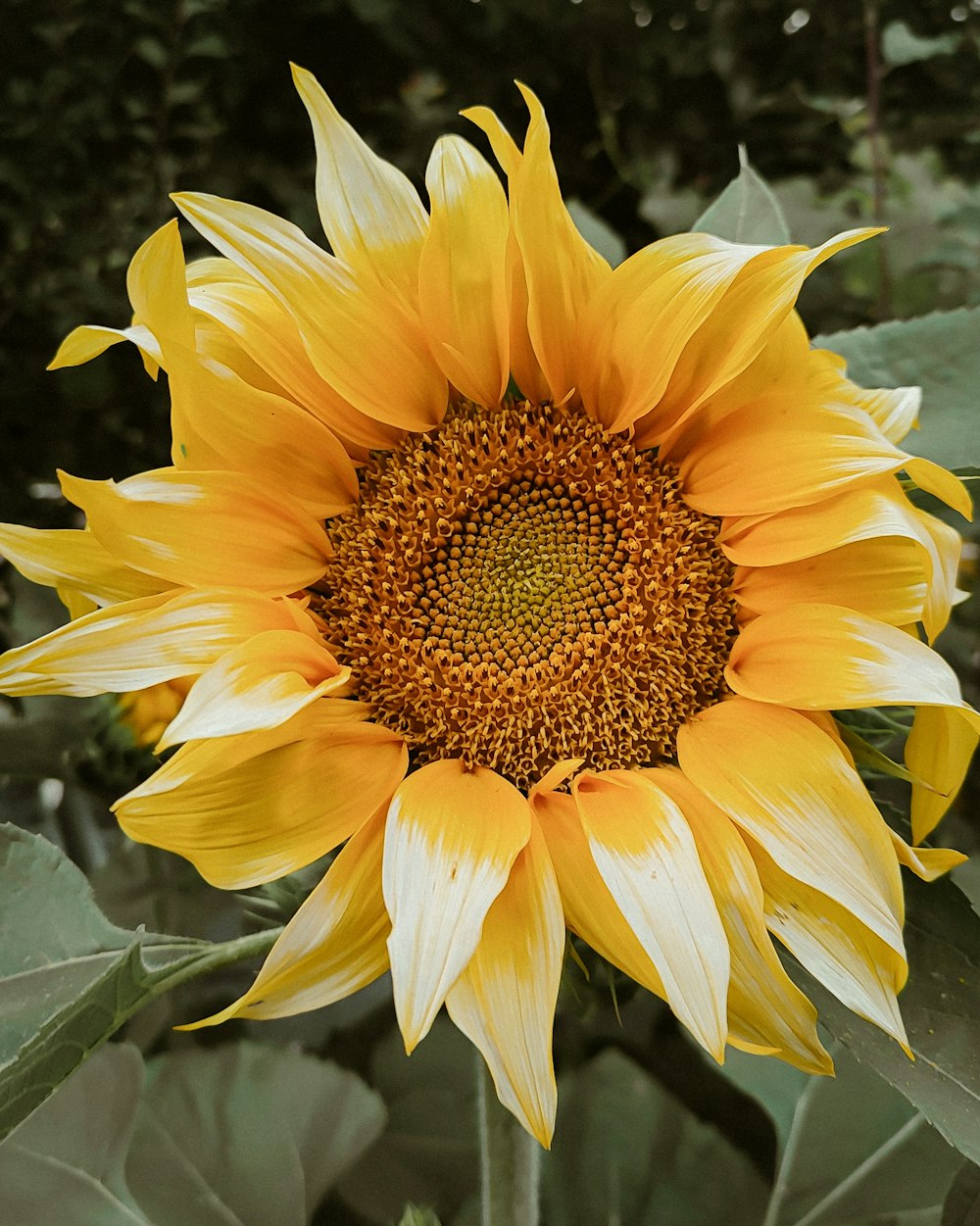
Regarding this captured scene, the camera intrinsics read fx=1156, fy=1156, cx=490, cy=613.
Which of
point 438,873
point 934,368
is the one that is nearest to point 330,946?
point 438,873

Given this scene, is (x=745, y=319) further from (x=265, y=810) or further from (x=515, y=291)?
(x=265, y=810)

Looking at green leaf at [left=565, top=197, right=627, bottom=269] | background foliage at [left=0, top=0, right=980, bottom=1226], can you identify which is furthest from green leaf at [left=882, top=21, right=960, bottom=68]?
green leaf at [left=565, top=197, right=627, bottom=269]

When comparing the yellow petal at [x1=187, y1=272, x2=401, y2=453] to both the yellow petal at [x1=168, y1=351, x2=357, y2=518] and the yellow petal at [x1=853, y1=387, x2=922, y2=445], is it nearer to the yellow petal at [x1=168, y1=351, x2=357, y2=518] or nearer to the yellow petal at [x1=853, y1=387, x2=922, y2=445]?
the yellow petal at [x1=168, y1=351, x2=357, y2=518]

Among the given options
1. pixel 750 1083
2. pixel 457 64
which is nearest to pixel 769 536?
pixel 750 1083

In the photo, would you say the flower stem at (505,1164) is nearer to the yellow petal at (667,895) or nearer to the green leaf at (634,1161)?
the yellow petal at (667,895)

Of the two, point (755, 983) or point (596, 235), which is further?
point (596, 235)

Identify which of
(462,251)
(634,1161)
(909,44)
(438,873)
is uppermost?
(909,44)
